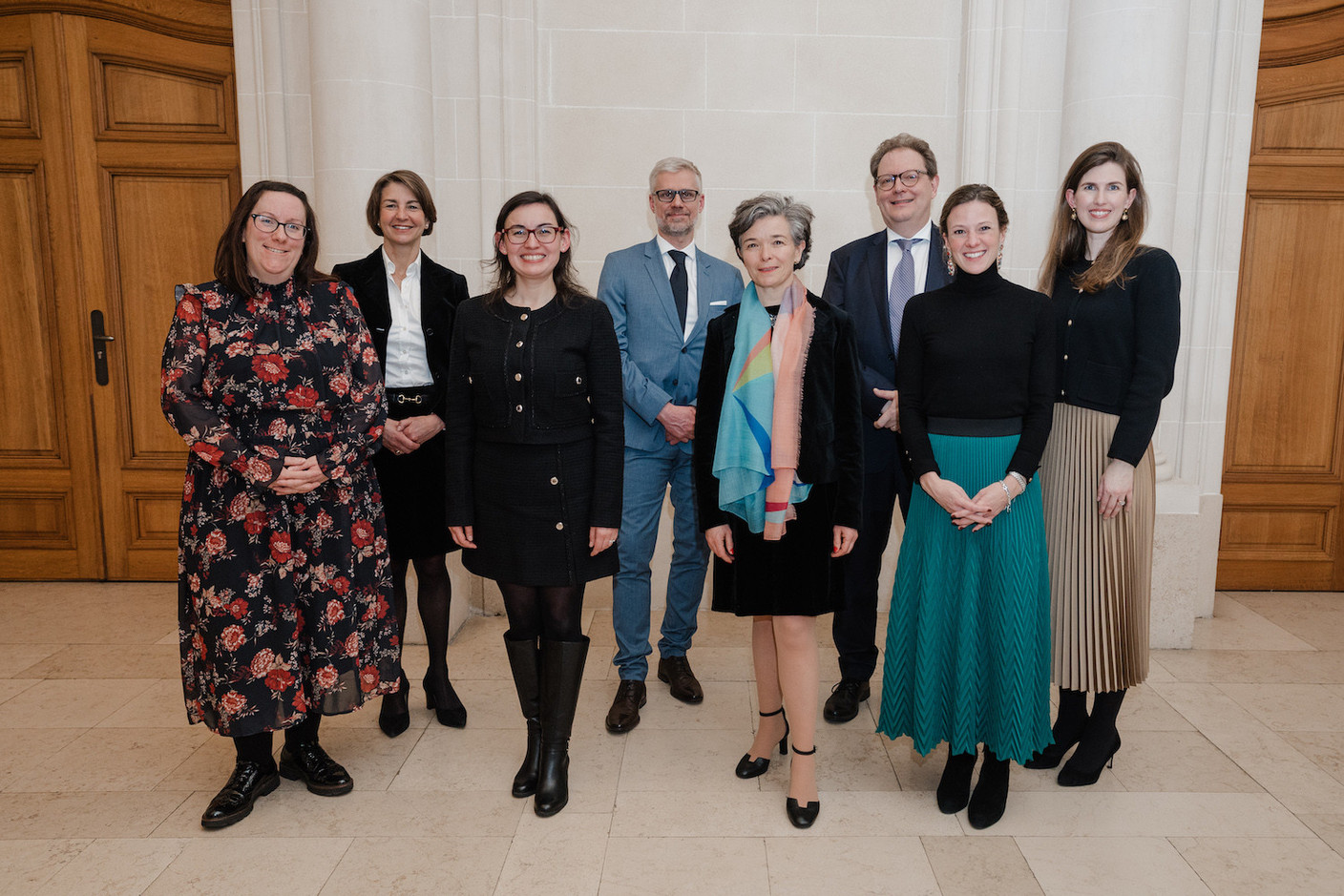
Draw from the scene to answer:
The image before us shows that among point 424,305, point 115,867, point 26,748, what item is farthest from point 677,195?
point 26,748

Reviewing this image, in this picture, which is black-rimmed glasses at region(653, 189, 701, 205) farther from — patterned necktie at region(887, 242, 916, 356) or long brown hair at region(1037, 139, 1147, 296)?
long brown hair at region(1037, 139, 1147, 296)

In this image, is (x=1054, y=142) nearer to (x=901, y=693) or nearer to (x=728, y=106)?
(x=728, y=106)

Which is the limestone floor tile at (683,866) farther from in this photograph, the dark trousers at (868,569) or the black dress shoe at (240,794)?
the black dress shoe at (240,794)

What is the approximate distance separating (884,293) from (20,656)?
386 cm

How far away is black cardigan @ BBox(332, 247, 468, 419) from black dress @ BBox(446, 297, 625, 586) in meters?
0.37

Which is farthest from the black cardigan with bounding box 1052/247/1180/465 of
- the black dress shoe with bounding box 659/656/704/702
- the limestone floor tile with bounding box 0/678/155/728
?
the limestone floor tile with bounding box 0/678/155/728

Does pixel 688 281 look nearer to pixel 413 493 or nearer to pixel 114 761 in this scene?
pixel 413 493

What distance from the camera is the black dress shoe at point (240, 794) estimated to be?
8.15 ft

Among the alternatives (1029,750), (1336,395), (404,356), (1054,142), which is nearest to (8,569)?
(404,356)

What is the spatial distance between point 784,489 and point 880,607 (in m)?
2.44

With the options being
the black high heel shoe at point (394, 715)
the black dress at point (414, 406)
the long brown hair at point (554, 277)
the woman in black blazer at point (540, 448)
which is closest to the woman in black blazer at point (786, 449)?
the woman in black blazer at point (540, 448)

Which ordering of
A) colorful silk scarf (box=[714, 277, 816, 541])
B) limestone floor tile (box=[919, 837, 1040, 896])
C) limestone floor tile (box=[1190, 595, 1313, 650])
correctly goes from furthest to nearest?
limestone floor tile (box=[1190, 595, 1313, 650]) < colorful silk scarf (box=[714, 277, 816, 541]) < limestone floor tile (box=[919, 837, 1040, 896])

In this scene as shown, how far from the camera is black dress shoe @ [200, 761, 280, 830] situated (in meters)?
2.48

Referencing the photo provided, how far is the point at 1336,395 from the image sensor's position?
14.9 ft
